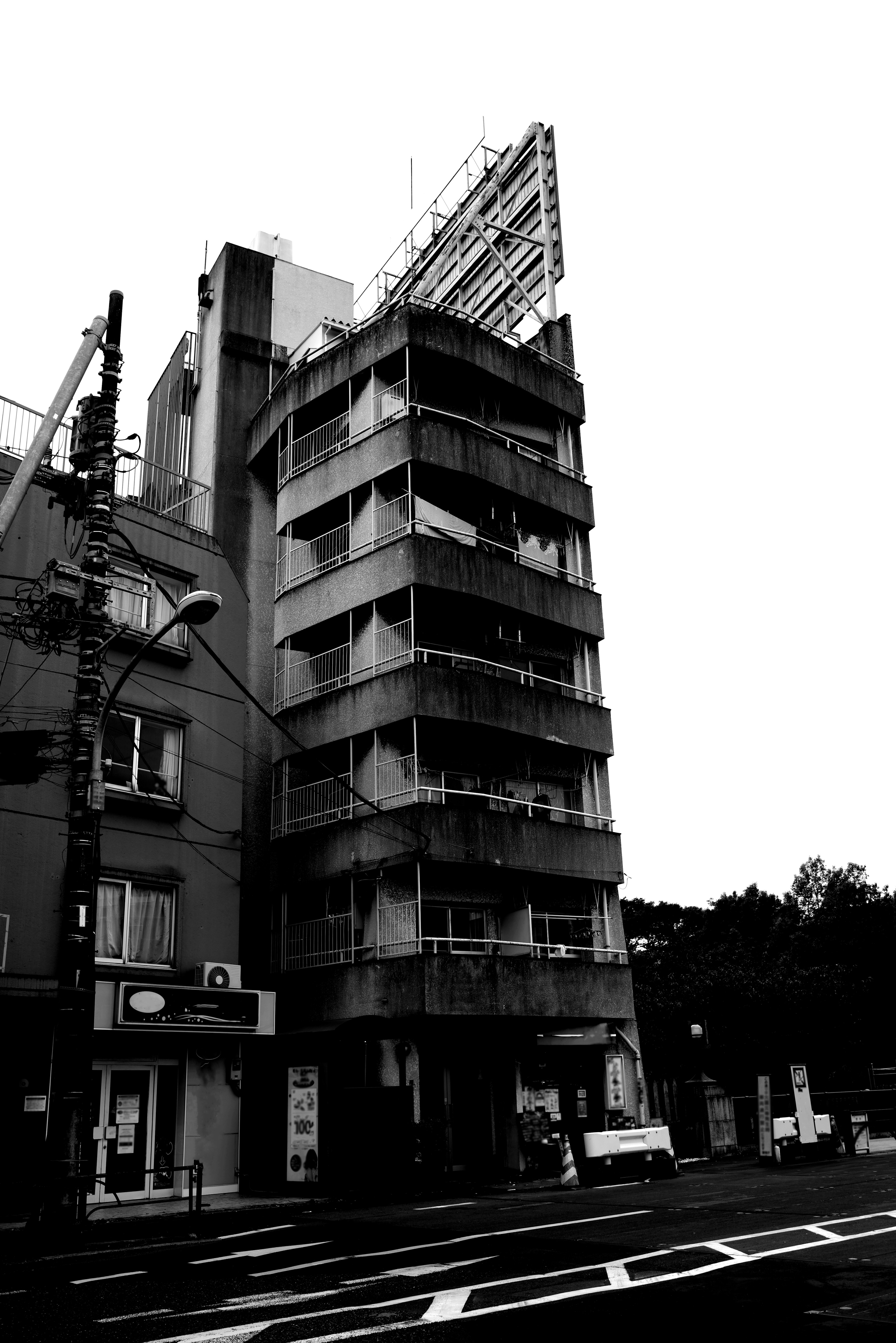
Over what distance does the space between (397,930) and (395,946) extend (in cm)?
38

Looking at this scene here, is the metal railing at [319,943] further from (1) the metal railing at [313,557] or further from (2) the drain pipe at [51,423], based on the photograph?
(2) the drain pipe at [51,423]

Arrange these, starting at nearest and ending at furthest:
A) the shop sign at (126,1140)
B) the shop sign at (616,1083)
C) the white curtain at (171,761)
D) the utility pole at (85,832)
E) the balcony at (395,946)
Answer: the utility pole at (85,832), the shop sign at (126,1140), the white curtain at (171,761), the balcony at (395,946), the shop sign at (616,1083)

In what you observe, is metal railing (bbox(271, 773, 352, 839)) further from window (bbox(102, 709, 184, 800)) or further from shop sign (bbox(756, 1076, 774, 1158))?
shop sign (bbox(756, 1076, 774, 1158))

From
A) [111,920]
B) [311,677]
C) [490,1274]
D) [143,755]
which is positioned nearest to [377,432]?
[311,677]

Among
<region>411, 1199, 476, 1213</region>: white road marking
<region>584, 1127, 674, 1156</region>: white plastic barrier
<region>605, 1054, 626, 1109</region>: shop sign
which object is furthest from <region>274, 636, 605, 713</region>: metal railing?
<region>411, 1199, 476, 1213</region>: white road marking

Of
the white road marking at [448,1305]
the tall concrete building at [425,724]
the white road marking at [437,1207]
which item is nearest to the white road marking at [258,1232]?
the white road marking at [437,1207]

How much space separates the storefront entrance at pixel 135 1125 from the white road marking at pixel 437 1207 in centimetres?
515

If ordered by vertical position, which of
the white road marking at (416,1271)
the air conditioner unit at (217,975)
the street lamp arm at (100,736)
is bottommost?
the white road marking at (416,1271)

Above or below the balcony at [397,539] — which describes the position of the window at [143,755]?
below

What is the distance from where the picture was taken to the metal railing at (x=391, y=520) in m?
31.3

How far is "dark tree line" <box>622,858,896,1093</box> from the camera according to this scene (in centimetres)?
4584

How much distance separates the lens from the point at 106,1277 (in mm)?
12086

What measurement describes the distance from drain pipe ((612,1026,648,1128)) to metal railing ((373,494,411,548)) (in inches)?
571

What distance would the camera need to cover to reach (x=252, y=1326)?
29.6 ft
